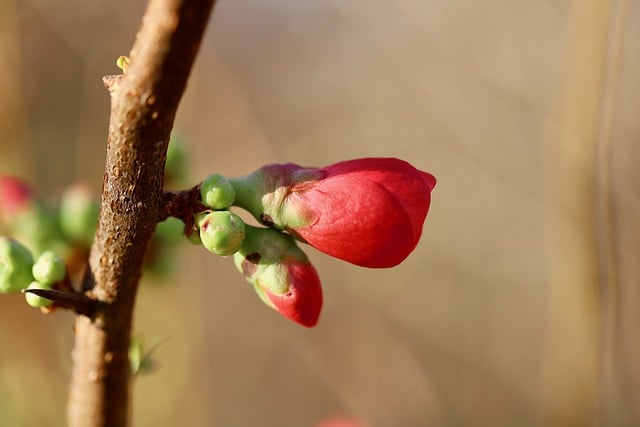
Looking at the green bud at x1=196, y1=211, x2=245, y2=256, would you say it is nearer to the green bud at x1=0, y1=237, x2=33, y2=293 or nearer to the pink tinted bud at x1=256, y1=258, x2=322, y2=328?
the pink tinted bud at x1=256, y1=258, x2=322, y2=328

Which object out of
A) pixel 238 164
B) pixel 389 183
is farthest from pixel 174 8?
pixel 238 164

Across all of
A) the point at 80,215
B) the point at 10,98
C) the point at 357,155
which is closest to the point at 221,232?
the point at 80,215

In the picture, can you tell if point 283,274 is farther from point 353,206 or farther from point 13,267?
point 13,267

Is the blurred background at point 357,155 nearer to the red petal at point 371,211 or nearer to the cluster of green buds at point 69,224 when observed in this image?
the cluster of green buds at point 69,224

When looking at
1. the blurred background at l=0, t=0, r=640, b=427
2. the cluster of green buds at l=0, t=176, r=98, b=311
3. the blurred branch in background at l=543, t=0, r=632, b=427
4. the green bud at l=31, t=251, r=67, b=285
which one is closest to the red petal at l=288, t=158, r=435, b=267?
the green bud at l=31, t=251, r=67, b=285

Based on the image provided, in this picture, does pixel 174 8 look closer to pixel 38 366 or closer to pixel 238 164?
pixel 38 366
